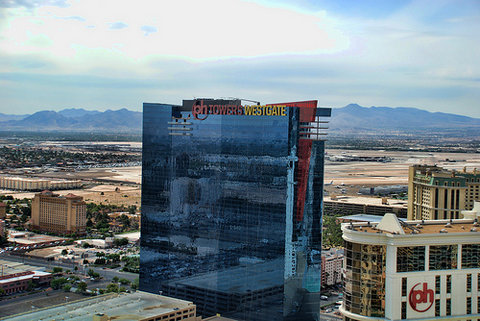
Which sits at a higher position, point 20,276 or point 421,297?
point 421,297

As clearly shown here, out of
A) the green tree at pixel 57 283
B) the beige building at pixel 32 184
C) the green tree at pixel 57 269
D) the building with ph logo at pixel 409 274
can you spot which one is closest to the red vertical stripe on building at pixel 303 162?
the building with ph logo at pixel 409 274

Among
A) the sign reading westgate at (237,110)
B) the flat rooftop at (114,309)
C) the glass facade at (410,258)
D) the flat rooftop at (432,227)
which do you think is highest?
the sign reading westgate at (237,110)

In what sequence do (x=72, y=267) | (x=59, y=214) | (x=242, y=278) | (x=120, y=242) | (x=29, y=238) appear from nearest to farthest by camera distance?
(x=242, y=278)
(x=72, y=267)
(x=120, y=242)
(x=29, y=238)
(x=59, y=214)

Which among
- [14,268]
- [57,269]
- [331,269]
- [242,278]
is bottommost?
[14,268]

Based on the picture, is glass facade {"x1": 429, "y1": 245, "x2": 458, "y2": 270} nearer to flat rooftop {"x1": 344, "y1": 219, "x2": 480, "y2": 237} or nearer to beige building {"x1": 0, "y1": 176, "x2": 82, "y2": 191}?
flat rooftop {"x1": 344, "y1": 219, "x2": 480, "y2": 237}

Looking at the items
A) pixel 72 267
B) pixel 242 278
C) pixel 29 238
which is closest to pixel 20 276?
pixel 72 267

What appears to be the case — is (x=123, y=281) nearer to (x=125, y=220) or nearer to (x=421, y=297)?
(x=125, y=220)

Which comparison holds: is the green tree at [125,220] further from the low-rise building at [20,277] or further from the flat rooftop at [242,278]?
the flat rooftop at [242,278]
